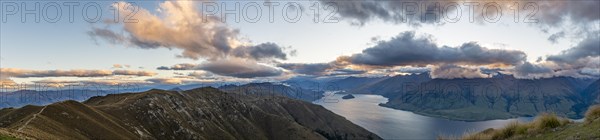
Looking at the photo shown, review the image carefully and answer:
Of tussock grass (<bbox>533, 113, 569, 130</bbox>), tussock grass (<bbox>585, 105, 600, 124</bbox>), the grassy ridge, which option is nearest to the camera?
the grassy ridge

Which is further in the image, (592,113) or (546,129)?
(592,113)

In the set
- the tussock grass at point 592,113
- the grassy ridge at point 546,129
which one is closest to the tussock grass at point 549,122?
the grassy ridge at point 546,129

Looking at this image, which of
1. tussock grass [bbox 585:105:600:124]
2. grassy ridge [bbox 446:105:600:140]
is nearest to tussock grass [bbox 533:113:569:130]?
grassy ridge [bbox 446:105:600:140]

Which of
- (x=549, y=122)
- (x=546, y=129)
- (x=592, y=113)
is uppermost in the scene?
(x=592, y=113)

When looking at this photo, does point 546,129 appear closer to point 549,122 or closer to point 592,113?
point 549,122

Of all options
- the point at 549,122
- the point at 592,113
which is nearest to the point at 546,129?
the point at 549,122

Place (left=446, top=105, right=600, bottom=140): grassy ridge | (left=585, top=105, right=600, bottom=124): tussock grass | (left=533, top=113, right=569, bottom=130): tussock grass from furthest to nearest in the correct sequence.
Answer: (left=585, top=105, right=600, bottom=124): tussock grass → (left=533, top=113, right=569, bottom=130): tussock grass → (left=446, top=105, right=600, bottom=140): grassy ridge

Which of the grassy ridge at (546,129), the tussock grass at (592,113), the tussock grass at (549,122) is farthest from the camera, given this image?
the tussock grass at (592,113)

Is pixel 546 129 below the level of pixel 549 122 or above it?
below

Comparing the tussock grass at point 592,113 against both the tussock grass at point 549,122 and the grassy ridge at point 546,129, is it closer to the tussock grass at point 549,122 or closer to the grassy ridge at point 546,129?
the grassy ridge at point 546,129

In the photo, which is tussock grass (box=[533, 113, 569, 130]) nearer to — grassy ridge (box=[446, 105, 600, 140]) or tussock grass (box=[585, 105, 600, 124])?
grassy ridge (box=[446, 105, 600, 140])

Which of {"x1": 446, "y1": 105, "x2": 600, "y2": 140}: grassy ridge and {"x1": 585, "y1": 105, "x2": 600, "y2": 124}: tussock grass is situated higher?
{"x1": 585, "y1": 105, "x2": 600, "y2": 124}: tussock grass

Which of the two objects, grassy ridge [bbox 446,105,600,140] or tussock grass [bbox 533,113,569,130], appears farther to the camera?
tussock grass [bbox 533,113,569,130]
